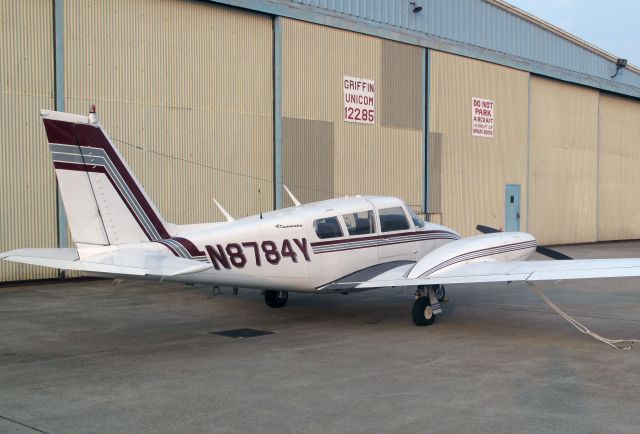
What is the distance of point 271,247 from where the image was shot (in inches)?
486

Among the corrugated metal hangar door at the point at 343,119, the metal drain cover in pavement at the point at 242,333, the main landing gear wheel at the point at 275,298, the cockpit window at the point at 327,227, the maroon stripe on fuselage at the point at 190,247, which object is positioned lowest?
the metal drain cover in pavement at the point at 242,333

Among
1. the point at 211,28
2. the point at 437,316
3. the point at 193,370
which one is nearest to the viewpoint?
the point at 193,370

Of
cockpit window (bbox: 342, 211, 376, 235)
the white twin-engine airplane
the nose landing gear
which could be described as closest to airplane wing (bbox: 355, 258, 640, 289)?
the white twin-engine airplane

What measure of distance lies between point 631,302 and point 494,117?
55.7 feet

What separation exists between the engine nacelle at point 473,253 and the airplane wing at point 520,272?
0.12 m

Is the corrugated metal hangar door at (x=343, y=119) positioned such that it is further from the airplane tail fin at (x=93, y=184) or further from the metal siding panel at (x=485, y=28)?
the airplane tail fin at (x=93, y=184)

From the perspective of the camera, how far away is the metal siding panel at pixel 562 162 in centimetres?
3450

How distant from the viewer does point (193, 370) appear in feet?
31.0

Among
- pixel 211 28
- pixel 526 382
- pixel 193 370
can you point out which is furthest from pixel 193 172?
pixel 526 382

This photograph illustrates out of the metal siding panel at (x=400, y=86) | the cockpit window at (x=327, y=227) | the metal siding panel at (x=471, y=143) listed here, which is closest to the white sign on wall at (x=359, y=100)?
the metal siding panel at (x=400, y=86)

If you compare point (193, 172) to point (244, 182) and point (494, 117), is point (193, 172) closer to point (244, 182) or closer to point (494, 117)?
point (244, 182)

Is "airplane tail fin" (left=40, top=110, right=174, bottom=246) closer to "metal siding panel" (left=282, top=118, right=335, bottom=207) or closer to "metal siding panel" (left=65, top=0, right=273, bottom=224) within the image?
"metal siding panel" (left=65, top=0, right=273, bottom=224)

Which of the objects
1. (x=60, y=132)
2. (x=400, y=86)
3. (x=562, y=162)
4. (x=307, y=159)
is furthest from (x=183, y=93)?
(x=562, y=162)

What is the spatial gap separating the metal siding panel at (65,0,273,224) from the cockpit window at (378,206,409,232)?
8.36 metres
